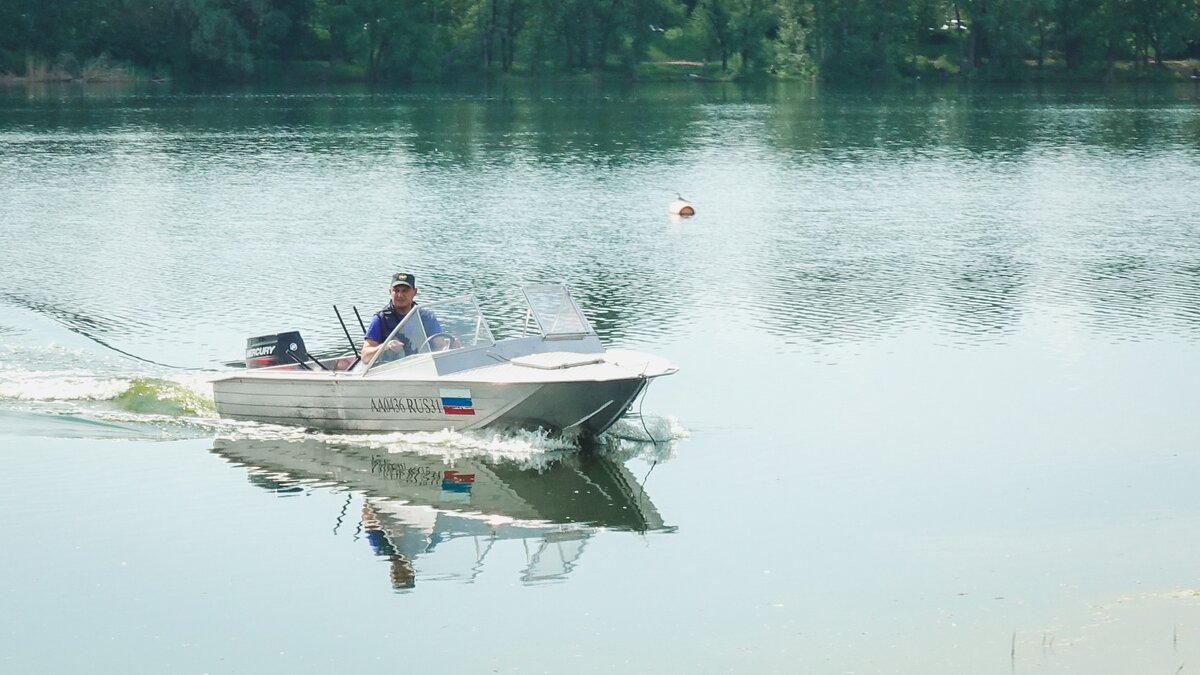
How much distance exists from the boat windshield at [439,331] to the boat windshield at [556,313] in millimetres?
655

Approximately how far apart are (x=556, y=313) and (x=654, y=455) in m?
2.12

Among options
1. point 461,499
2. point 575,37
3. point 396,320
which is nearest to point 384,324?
point 396,320

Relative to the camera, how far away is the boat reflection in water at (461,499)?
55.0 feet

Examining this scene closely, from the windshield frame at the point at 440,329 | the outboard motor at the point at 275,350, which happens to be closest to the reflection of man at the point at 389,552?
the windshield frame at the point at 440,329

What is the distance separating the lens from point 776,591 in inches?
611

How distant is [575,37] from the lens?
12762cm

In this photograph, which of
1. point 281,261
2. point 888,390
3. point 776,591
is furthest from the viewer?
point 281,261

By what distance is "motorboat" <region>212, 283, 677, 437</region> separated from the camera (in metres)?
19.5

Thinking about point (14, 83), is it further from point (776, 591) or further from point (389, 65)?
point (776, 591)

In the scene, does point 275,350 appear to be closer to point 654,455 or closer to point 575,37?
point 654,455

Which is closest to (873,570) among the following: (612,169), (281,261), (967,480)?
(967,480)

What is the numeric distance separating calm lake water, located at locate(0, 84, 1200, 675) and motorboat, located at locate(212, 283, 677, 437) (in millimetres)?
376

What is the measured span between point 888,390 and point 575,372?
6690 mm

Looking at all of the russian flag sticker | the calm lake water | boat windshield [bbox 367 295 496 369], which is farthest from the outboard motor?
the russian flag sticker
